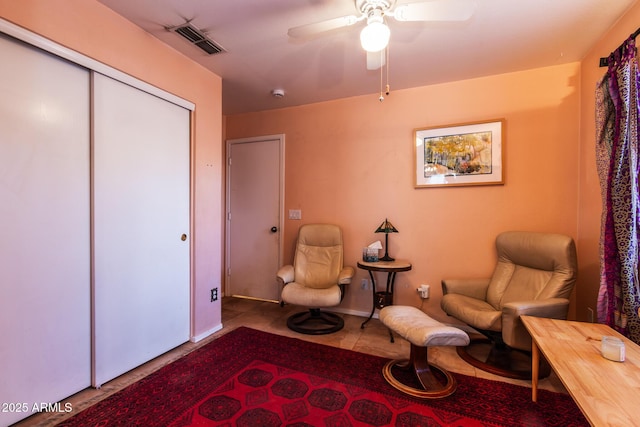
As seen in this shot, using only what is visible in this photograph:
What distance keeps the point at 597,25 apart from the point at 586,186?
1188 mm

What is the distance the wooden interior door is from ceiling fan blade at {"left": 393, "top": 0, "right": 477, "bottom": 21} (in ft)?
7.46

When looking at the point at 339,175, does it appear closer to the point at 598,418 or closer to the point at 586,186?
the point at 586,186

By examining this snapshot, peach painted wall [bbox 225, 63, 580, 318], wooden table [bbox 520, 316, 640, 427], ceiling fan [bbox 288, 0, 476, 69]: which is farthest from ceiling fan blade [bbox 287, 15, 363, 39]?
wooden table [bbox 520, 316, 640, 427]

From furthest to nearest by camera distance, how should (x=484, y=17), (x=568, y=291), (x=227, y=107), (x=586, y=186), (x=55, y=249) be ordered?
(x=227, y=107) < (x=586, y=186) < (x=568, y=291) < (x=484, y=17) < (x=55, y=249)

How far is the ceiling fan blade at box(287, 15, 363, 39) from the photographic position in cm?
149

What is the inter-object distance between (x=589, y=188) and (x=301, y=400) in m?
2.76

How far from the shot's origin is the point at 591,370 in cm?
122

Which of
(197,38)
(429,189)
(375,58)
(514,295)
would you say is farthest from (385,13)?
(514,295)

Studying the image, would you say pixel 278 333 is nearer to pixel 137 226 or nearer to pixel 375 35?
pixel 137 226

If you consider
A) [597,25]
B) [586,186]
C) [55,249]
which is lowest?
[55,249]

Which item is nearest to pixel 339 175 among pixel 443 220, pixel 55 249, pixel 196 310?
pixel 443 220

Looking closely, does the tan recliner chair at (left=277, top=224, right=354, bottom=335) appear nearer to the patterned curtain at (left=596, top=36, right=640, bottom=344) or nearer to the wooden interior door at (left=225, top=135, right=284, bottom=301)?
the wooden interior door at (left=225, top=135, right=284, bottom=301)

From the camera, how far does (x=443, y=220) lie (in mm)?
2832

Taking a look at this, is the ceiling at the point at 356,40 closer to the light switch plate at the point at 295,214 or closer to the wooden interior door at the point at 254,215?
the wooden interior door at the point at 254,215
